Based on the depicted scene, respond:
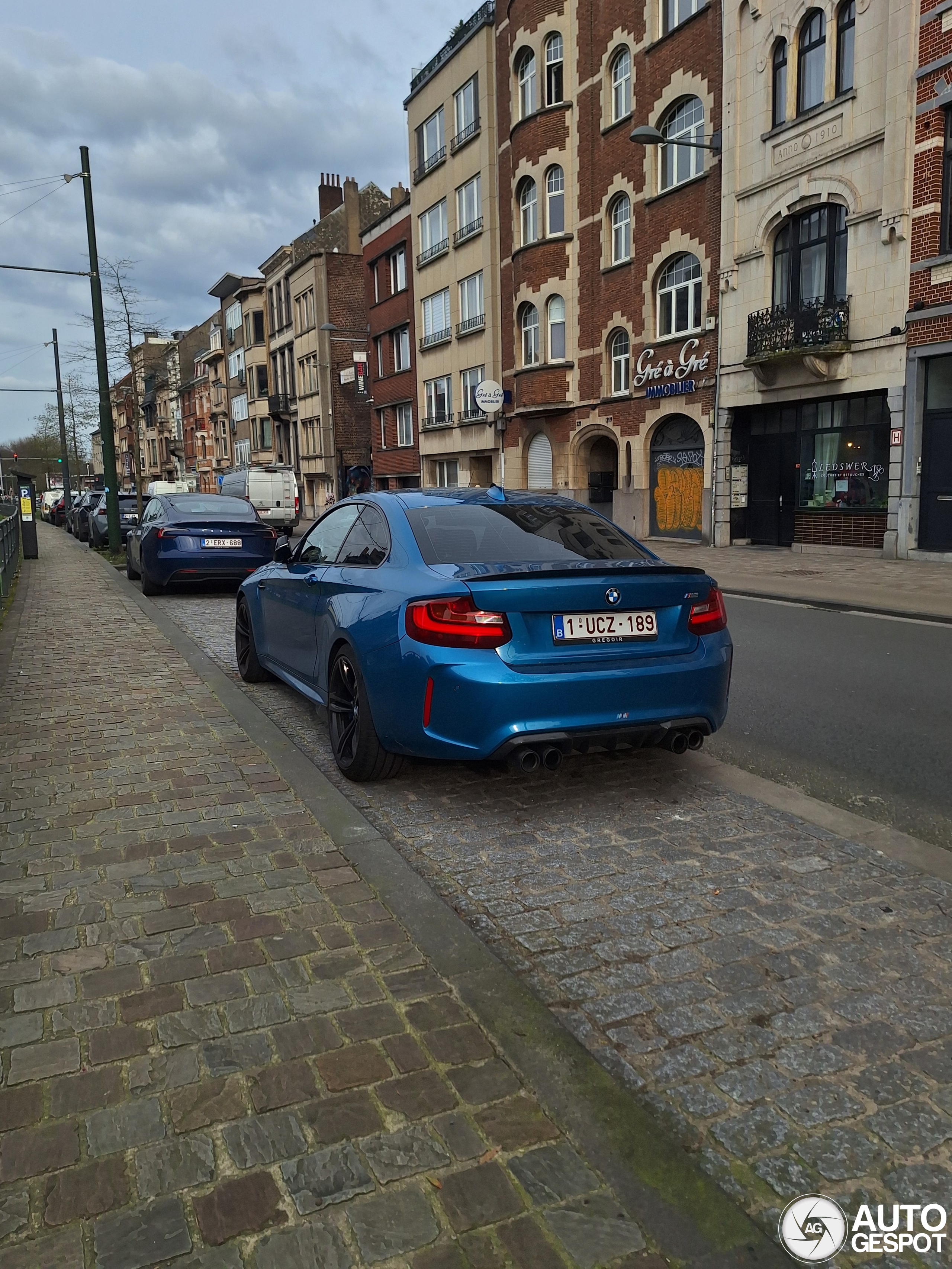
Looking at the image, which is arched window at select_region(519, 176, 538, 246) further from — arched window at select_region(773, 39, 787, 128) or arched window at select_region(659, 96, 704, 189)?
arched window at select_region(773, 39, 787, 128)

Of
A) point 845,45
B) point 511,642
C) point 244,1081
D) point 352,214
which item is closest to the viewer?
point 244,1081

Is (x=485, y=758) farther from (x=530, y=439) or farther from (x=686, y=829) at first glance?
(x=530, y=439)

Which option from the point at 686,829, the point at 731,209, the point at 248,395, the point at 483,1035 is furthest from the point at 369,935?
the point at 248,395

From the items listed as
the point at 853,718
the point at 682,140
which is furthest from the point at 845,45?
the point at 853,718

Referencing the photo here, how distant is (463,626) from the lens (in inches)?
168

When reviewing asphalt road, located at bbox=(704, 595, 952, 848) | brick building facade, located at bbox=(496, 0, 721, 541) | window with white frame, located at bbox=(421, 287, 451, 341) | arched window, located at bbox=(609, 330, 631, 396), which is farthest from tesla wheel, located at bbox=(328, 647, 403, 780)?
window with white frame, located at bbox=(421, 287, 451, 341)

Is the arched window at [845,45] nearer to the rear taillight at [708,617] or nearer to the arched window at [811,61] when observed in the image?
the arched window at [811,61]

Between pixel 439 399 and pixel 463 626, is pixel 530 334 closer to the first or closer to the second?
pixel 439 399

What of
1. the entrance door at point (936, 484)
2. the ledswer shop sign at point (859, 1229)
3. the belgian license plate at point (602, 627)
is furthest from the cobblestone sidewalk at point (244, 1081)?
the entrance door at point (936, 484)

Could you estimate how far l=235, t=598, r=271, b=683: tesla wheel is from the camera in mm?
7566

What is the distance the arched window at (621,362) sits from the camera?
26016 millimetres

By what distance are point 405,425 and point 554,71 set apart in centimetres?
1625

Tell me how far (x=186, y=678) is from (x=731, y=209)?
61.2 ft

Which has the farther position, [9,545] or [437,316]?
[437,316]
